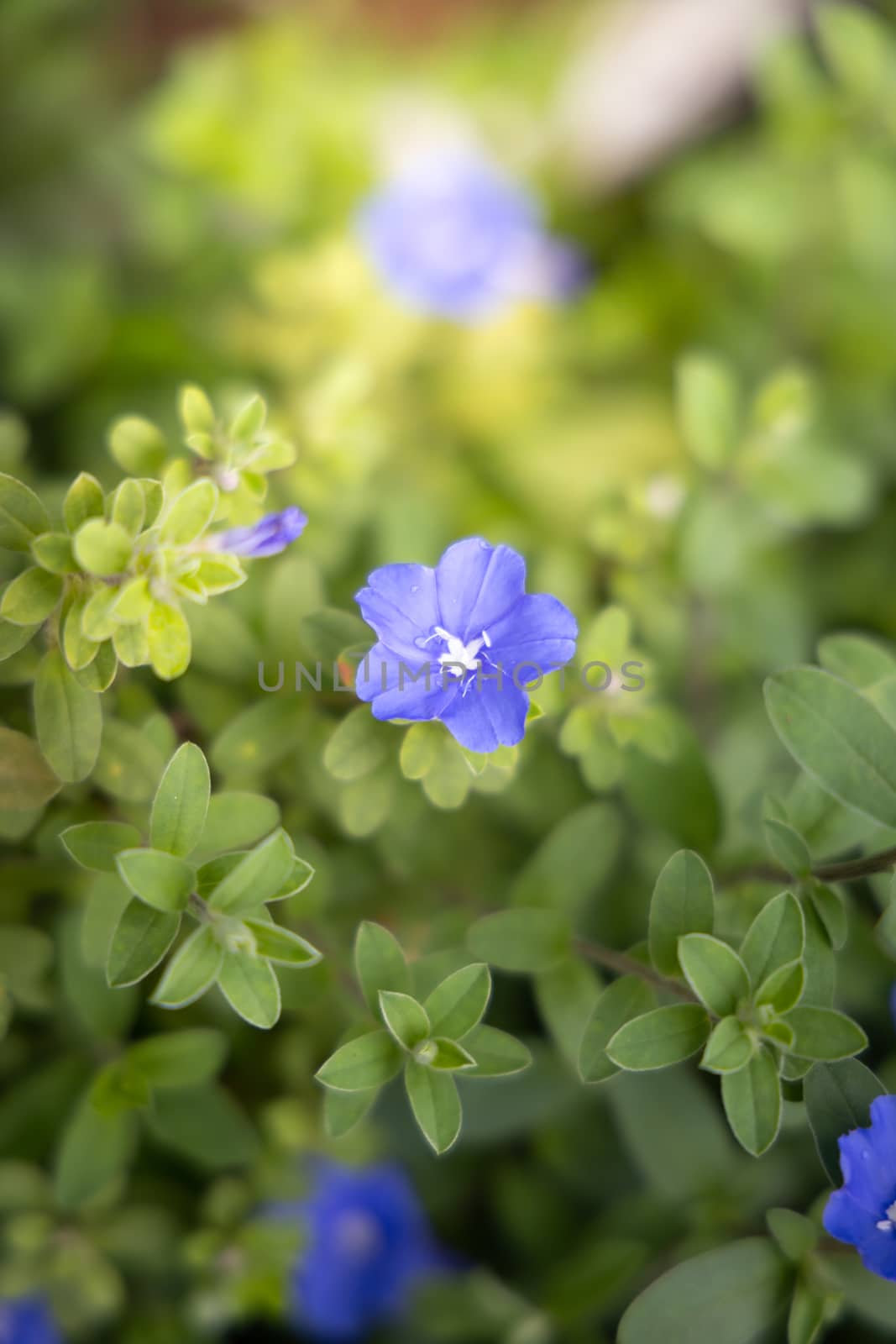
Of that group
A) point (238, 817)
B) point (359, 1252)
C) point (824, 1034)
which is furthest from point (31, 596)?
point (359, 1252)

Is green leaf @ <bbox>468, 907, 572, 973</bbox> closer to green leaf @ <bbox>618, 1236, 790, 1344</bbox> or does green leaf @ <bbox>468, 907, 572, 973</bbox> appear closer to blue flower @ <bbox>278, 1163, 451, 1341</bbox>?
green leaf @ <bbox>618, 1236, 790, 1344</bbox>

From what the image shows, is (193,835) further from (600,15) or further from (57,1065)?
(600,15)

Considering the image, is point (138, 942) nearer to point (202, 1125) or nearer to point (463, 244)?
point (202, 1125)


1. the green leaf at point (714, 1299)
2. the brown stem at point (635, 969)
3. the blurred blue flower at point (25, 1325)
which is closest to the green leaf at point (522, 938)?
the brown stem at point (635, 969)

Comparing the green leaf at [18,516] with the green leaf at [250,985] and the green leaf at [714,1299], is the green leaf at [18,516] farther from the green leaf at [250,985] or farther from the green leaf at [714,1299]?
the green leaf at [714,1299]

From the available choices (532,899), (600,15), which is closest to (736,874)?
(532,899)

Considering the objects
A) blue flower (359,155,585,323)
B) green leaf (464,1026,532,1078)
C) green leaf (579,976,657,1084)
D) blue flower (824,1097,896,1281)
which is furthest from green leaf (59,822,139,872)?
blue flower (359,155,585,323)
